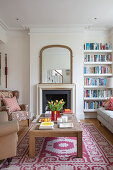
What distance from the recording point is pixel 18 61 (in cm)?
519

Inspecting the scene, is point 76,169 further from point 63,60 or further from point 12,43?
point 12,43

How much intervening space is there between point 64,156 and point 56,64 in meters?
3.04

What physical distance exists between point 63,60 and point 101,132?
237 cm

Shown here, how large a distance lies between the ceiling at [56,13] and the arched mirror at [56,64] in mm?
720

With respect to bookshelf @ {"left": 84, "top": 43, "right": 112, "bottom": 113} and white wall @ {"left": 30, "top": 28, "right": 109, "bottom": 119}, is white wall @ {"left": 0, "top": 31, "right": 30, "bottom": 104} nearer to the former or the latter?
white wall @ {"left": 30, "top": 28, "right": 109, "bottom": 119}

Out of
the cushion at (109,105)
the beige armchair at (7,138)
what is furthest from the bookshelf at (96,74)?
the beige armchair at (7,138)

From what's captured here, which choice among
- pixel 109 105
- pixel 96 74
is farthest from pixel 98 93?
pixel 109 105

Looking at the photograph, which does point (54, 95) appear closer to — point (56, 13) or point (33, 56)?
point (33, 56)

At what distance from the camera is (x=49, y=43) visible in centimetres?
493

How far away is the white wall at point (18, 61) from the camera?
518 cm

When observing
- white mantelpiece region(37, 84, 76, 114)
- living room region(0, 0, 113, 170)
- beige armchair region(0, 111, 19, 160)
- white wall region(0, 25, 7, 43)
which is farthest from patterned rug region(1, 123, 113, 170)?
white wall region(0, 25, 7, 43)

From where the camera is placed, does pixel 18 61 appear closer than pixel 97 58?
No

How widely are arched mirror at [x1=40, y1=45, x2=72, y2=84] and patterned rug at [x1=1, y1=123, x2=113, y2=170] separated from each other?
2168mm

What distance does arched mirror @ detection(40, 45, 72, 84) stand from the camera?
4922 millimetres
